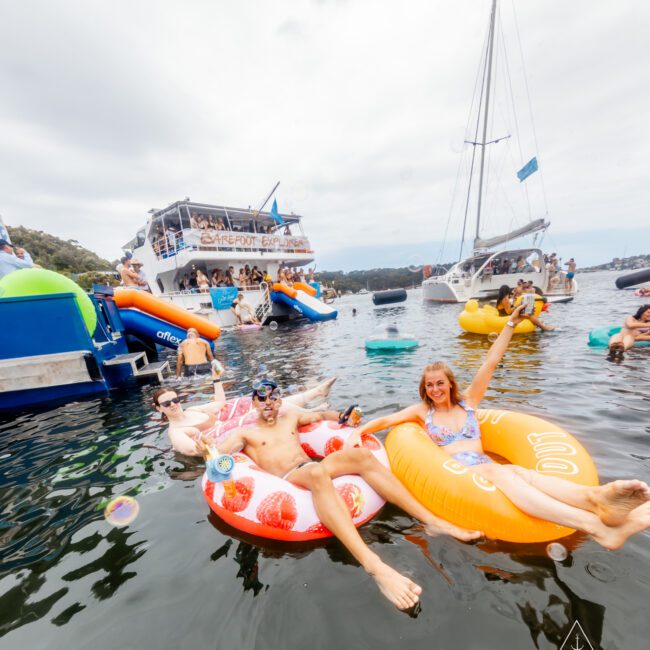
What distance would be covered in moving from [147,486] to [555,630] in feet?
Answer: 11.6

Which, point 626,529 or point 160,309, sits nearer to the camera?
point 626,529

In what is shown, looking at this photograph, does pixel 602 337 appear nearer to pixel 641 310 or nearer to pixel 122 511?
pixel 641 310

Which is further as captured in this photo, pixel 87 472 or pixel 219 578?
pixel 87 472

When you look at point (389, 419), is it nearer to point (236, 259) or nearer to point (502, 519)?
point (502, 519)

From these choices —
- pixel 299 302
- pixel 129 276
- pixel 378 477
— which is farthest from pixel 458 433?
pixel 299 302

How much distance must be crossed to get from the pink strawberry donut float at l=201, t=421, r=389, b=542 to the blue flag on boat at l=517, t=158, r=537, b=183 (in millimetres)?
24984

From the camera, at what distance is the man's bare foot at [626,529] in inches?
68.5

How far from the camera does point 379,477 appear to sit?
2.72m

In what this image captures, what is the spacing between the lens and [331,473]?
9.23ft

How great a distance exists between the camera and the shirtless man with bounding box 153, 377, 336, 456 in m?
3.94

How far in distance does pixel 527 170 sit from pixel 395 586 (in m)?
26.3

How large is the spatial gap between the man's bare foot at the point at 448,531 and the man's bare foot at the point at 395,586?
47cm

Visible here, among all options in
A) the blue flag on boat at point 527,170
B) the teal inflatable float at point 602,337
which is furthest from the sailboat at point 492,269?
the teal inflatable float at point 602,337

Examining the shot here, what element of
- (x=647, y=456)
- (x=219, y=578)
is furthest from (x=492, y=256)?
(x=219, y=578)
